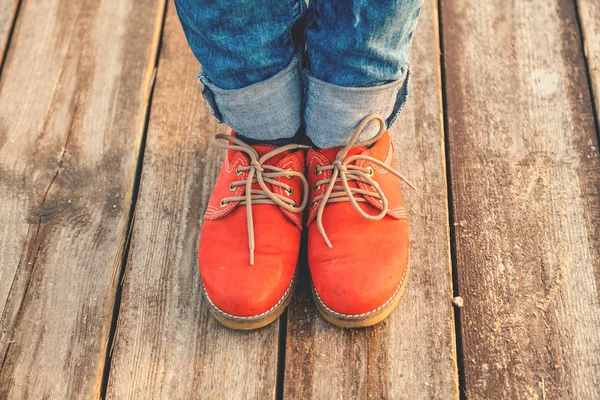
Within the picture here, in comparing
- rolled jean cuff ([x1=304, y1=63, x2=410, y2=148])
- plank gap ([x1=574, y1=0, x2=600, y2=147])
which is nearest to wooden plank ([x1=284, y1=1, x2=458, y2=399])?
rolled jean cuff ([x1=304, y1=63, x2=410, y2=148])

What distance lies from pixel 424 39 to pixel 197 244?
28.5 inches

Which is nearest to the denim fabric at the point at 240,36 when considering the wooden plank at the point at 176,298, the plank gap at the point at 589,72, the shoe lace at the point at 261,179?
the shoe lace at the point at 261,179

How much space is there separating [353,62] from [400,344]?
1.66 ft

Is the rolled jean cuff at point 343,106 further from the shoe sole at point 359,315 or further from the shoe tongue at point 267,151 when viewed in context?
the shoe sole at point 359,315

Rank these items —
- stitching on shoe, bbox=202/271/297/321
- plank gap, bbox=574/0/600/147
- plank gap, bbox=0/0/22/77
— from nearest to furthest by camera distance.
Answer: stitching on shoe, bbox=202/271/297/321
plank gap, bbox=574/0/600/147
plank gap, bbox=0/0/22/77

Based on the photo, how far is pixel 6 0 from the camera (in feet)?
4.32

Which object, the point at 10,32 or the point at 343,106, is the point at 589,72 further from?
the point at 10,32

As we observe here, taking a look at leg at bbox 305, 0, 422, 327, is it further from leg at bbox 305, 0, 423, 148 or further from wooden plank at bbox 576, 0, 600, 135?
wooden plank at bbox 576, 0, 600, 135

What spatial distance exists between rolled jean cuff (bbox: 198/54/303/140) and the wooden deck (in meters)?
0.27

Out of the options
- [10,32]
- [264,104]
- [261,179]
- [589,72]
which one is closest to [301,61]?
[264,104]

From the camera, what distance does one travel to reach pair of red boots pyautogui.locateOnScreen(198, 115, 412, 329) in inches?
34.0

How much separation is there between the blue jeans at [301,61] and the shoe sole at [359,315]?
28 cm

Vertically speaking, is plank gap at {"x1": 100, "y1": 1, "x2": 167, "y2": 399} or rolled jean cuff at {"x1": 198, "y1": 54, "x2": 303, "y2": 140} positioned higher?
rolled jean cuff at {"x1": 198, "y1": 54, "x2": 303, "y2": 140}

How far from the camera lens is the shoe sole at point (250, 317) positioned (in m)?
0.88
